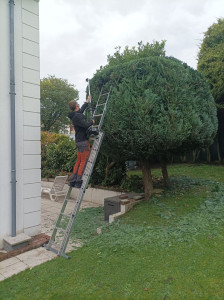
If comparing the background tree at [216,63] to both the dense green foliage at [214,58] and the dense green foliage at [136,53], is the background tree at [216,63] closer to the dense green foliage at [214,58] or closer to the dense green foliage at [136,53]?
the dense green foliage at [214,58]

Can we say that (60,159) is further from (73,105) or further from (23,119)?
(73,105)

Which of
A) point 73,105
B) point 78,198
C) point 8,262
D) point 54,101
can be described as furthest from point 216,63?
point 54,101

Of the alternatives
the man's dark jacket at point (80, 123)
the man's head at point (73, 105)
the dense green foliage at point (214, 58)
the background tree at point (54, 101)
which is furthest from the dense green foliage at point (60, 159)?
the background tree at point (54, 101)

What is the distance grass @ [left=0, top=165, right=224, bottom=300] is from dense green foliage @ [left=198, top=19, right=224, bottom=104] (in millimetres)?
8195

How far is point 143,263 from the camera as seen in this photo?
3225mm

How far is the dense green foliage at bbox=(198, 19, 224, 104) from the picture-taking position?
1106 cm

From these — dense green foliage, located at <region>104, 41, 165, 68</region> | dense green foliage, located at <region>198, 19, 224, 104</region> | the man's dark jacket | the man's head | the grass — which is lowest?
the grass

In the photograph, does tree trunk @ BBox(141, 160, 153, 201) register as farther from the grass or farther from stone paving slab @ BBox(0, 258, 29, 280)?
stone paving slab @ BBox(0, 258, 29, 280)

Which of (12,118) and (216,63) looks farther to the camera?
(216,63)

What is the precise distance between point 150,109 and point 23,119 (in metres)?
2.76

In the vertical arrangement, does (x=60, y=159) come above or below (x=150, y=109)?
below

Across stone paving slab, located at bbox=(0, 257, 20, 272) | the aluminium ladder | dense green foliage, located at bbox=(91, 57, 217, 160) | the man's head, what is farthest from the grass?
the man's head

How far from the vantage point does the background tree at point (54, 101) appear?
2942 centimetres

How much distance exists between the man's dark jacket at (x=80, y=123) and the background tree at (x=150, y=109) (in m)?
0.82
